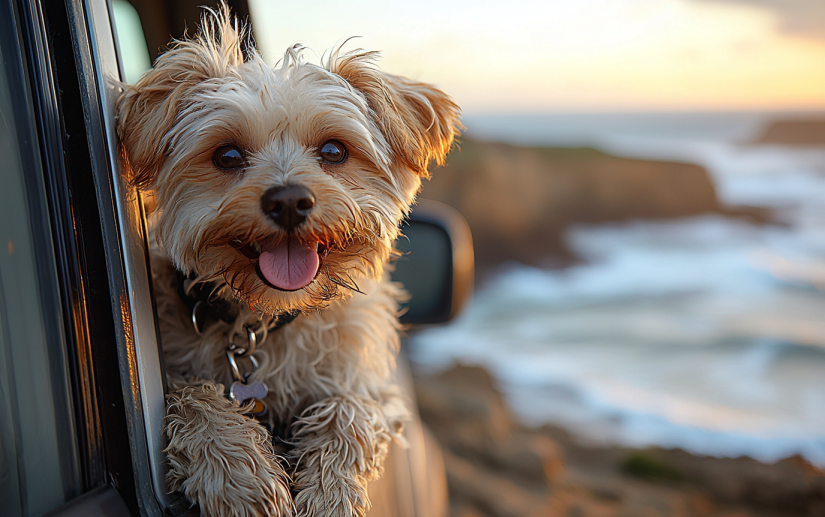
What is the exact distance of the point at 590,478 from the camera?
6012 mm

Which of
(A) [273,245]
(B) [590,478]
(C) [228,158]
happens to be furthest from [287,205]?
(B) [590,478]

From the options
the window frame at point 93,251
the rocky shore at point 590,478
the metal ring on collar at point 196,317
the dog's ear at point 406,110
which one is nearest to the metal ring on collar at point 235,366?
the metal ring on collar at point 196,317

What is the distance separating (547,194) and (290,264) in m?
16.7

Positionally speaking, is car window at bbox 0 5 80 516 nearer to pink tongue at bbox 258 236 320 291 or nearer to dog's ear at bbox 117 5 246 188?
dog's ear at bbox 117 5 246 188

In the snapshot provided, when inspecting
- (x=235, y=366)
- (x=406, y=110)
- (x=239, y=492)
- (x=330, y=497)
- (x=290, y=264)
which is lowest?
(x=330, y=497)

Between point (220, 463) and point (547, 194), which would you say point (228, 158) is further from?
point (547, 194)

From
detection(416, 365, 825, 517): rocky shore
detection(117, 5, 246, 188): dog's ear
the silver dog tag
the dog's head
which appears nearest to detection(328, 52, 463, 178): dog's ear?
the dog's head

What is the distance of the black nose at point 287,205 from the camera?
1.54 m

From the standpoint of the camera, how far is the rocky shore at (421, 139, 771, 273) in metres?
15.8

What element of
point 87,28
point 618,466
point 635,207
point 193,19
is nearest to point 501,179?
point 635,207

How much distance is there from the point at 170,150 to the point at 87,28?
498 millimetres

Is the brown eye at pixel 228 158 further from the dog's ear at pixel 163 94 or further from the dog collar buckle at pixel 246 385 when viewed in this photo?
the dog collar buckle at pixel 246 385

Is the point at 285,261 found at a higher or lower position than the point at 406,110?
lower

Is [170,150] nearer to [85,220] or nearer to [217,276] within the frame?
[217,276]
